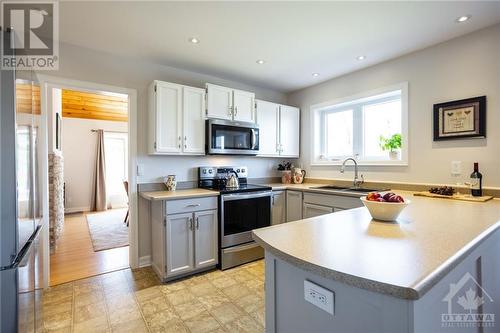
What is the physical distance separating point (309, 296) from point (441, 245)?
1.84 ft

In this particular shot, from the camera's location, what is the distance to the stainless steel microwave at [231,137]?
3.00 meters

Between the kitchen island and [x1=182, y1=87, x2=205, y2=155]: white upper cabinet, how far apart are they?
1.95 m

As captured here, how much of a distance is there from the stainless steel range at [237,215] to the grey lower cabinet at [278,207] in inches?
5.4

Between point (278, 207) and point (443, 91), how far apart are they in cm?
225

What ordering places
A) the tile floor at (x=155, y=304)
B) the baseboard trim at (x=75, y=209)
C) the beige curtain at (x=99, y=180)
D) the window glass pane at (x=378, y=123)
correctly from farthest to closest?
the beige curtain at (x=99, y=180), the baseboard trim at (x=75, y=209), the window glass pane at (x=378, y=123), the tile floor at (x=155, y=304)

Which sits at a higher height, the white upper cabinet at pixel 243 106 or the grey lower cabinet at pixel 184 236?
the white upper cabinet at pixel 243 106

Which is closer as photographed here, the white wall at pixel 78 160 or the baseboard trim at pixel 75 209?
the baseboard trim at pixel 75 209

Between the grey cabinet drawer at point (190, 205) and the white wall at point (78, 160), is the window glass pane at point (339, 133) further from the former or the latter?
the white wall at point (78, 160)

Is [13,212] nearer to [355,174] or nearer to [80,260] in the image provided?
Result: [80,260]

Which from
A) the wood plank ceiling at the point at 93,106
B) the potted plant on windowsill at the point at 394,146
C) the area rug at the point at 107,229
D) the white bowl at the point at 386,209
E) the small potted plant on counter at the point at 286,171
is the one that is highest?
the wood plank ceiling at the point at 93,106

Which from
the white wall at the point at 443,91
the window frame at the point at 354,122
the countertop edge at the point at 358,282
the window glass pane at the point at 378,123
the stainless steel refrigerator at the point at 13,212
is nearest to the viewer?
the countertop edge at the point at 358,282

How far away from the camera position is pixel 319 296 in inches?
33.1

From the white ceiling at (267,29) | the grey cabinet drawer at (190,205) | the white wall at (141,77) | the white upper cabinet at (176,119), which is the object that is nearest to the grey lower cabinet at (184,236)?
the grey cabinet drawer at (190,205)

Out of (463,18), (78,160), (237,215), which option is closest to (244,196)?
(237,215)
